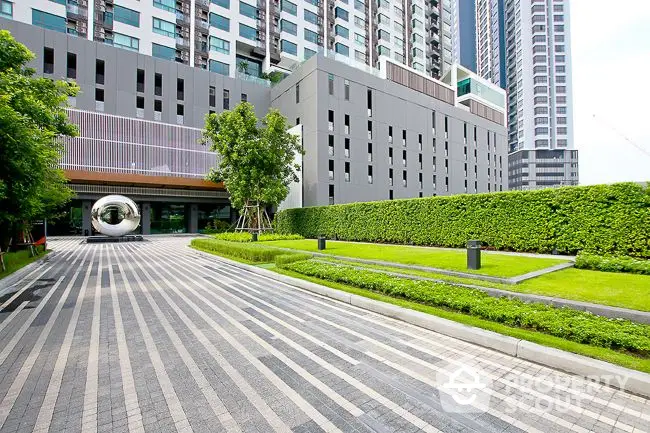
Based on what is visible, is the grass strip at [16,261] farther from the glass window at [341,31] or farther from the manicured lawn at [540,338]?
the glass window at [341,31]

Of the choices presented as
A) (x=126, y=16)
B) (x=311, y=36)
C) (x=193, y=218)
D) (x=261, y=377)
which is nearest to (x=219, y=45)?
(x=126, y=16)

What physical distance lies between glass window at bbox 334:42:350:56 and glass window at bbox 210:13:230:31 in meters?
19.2

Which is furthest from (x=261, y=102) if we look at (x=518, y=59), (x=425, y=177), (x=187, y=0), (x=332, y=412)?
(x=518, y=59)

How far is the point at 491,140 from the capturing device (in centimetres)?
6019

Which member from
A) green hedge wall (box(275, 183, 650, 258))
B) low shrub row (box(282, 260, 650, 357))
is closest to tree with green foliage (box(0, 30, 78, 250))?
low shrub row (box(282, 260, 650, 357))

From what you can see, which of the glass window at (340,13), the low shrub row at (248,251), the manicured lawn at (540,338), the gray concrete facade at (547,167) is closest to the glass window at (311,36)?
the glass window at (340,13)

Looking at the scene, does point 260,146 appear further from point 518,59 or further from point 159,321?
point 518,59

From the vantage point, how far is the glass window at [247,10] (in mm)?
49150

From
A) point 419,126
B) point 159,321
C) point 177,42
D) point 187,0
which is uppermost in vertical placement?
point 187,0

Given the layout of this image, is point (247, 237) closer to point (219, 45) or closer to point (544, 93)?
point (219, 45)

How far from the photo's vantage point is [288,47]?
52531 mm

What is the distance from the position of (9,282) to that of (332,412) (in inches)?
517

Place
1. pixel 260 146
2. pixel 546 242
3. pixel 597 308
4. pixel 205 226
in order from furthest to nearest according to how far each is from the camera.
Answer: pixel 205 226
pixel 260 146
pixel 546 242
pixel 597 308

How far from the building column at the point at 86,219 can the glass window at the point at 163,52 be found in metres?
22.2
